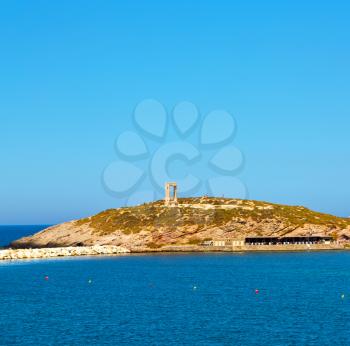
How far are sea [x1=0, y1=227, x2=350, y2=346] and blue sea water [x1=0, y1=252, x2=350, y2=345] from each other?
0.41ft

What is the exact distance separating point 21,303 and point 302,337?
48.9m

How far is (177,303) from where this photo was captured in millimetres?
106625

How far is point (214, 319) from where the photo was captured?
9106cm

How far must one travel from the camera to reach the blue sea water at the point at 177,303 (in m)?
80.8

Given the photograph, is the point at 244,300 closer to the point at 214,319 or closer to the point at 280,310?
the point at 280,310

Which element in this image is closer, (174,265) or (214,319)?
(214,319)

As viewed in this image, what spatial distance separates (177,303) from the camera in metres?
107

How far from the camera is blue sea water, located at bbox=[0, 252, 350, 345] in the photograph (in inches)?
3182

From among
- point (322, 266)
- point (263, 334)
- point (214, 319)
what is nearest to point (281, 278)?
point (322, 266)

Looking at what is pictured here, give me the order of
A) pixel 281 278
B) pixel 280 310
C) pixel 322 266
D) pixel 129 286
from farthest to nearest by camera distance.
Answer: pixel 322 266 → pixel 281 278 → pixel 129 286 → pixel 280 310

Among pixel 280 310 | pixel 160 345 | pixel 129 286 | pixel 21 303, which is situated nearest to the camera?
pixel 160 345

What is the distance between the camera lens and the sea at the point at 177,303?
80.8m

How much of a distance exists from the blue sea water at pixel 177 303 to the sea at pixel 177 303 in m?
0.12

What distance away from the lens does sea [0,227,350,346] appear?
80812 millimetres
